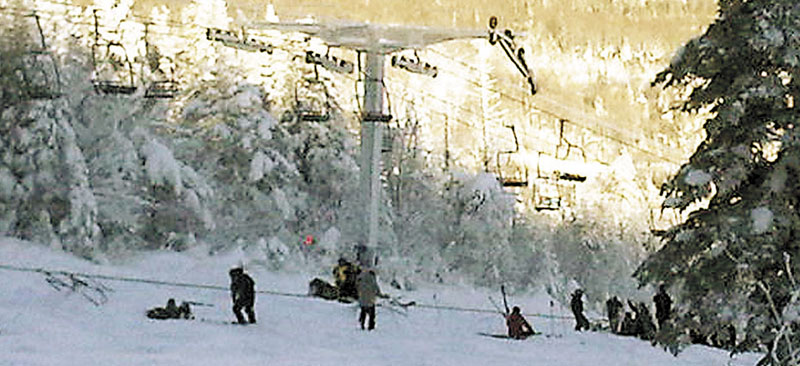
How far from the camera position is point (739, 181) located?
17.5 metres

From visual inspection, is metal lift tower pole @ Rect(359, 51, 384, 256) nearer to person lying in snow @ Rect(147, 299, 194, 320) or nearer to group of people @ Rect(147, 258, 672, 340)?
group of people @ Rect(147, 258, 672, 340)

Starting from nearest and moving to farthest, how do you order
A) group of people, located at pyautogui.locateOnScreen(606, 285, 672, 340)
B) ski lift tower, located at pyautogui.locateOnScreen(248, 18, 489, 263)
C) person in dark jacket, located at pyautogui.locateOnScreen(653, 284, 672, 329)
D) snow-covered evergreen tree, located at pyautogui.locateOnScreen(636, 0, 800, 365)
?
snow-covered evergreen tree, located at pyautogui.locateOnScreen(636, 0, 800, 365) → person in dark jacket, located at pyautogui.locateOnScreen(653, 284, 672, 329) → group of people, located at pyautogui.locateOnScreen(606, 285, 672, 340) → ski lift tower, located at pyautogui.locateOnScreen(248, 18, 489, 263)

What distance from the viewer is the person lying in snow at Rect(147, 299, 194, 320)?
82.5 feet

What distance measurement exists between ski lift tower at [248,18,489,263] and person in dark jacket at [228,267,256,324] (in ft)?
38.9

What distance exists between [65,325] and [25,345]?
138 inches

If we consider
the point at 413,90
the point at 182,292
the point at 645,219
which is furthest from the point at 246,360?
the point at 413,90

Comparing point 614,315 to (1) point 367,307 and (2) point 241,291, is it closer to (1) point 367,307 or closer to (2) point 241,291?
(1) point 367,307

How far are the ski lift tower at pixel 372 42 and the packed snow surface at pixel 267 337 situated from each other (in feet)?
16.9

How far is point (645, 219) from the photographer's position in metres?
101

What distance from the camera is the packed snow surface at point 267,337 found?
18797 millimetres

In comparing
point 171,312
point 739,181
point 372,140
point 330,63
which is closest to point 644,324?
point 372,140

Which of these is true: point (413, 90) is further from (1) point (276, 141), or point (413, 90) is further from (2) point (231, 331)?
(2) point (231, 331)

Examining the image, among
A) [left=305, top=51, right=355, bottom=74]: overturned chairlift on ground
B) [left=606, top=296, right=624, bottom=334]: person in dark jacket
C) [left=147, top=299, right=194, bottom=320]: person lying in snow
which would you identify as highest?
[left=305, top=51, right=355, bottom=74]: overturned chairlift on ground

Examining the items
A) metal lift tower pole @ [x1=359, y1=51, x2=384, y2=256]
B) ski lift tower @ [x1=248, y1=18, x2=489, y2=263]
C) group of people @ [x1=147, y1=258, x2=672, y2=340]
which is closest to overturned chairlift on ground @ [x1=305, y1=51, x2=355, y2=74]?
metal lift tower pole @ [x1=359, y1=51, x2=384, y2=256]
